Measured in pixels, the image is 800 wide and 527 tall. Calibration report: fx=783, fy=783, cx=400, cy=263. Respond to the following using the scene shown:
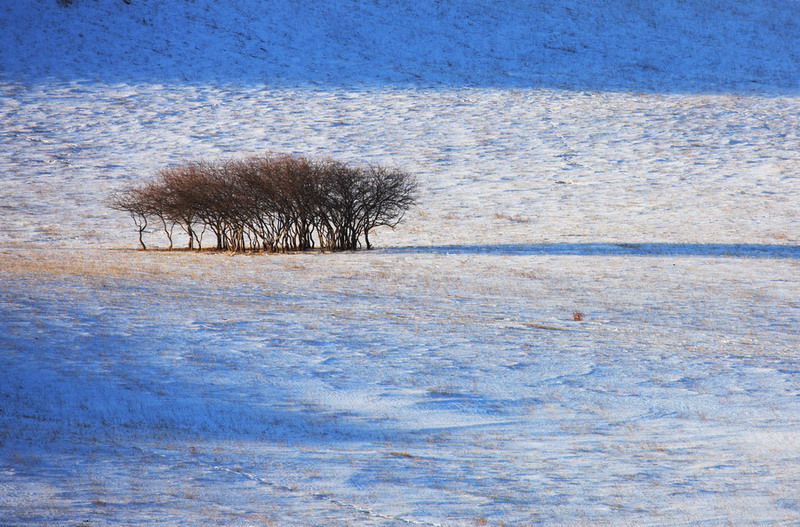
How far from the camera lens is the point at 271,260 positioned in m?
13.6

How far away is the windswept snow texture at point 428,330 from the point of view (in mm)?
4766

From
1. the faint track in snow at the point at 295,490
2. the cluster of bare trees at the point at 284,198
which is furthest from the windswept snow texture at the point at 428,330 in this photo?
the cluster of bare trees at the point at 284,198

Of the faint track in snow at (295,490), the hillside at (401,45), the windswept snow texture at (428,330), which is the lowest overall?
the faint track in snow at (295,490)

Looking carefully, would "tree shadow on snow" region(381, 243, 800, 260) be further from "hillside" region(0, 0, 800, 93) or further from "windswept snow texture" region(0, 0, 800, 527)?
"hillside" region(0, 0, 800, 93)

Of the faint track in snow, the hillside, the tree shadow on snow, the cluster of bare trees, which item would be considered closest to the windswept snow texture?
the faint track in snow

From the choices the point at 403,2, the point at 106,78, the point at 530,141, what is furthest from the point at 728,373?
the point at 403,2

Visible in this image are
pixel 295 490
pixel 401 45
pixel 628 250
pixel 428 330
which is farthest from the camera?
pixel 401 45

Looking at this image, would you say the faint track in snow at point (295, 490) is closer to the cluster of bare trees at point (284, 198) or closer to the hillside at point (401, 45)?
the cluster of bare trees at point (284, 198)

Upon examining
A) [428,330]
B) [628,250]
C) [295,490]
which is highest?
[628,250]

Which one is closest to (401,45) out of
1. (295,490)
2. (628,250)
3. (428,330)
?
(628,250)

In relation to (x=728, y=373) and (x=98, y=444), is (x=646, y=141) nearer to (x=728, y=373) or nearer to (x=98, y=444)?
(x=728, y=373)

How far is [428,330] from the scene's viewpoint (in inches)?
331

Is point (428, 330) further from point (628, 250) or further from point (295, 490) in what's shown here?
point (628, 250)

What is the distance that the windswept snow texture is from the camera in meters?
4.77
